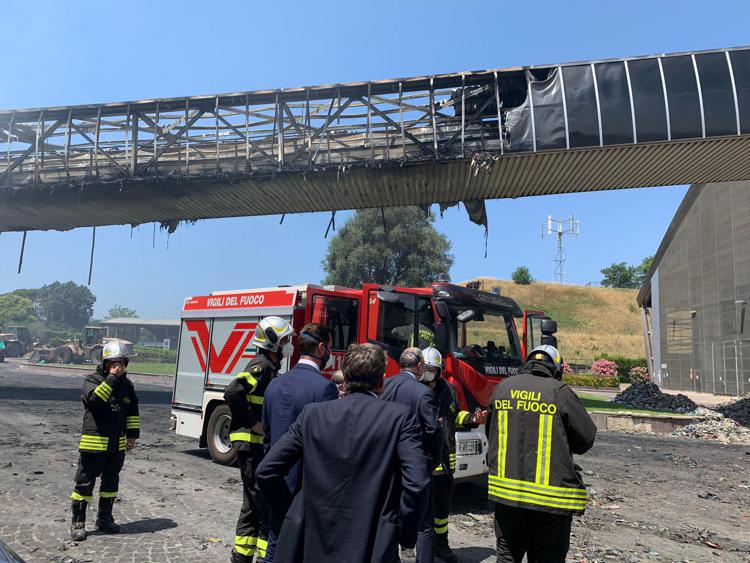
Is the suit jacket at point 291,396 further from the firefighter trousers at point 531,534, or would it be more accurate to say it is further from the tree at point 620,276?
the tree at point 620,276

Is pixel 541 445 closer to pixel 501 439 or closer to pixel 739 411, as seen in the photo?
pixel 501 439

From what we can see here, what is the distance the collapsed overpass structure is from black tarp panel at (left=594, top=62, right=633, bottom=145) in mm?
30

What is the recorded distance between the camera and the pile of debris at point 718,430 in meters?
15.3

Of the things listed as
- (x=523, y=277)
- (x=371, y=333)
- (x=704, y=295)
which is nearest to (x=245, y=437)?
(x=371, y=333)

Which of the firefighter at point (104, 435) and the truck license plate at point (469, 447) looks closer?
the firefighter at point (104, 435)

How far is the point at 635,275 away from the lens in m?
102

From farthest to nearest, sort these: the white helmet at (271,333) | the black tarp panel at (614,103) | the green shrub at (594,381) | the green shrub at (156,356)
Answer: the green shrub at (156,356) < the green shrub at (594,381) < the black tarp panel at (614,103) < the white helmet at (271,333)

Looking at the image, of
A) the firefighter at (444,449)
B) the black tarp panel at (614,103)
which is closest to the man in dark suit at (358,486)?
the firefighter at (444,449)

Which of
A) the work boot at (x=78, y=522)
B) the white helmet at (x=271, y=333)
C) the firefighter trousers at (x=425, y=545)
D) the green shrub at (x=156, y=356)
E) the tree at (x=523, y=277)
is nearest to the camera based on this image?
the firefighter trousers at (x=425, y=545)

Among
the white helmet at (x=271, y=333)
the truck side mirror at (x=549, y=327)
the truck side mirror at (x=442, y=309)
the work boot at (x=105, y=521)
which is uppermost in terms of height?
the truck side mirror at (x=442, y=309)

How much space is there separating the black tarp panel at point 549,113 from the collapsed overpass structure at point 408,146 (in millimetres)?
35

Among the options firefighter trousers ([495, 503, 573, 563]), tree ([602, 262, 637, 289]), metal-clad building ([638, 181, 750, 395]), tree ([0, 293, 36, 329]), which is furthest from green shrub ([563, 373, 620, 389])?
tree ([0, 293, 36, 329])

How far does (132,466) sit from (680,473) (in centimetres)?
983

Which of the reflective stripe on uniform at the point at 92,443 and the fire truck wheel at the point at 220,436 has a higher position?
the reflective stripe on uniform at the point at 92,443
